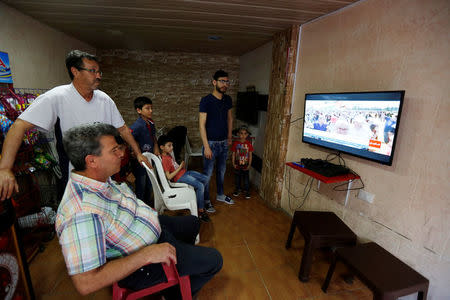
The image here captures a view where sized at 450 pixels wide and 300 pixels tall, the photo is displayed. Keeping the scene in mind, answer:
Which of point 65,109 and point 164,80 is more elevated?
point 164,80

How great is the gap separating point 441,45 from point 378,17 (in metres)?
0.55

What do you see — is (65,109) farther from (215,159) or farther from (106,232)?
(215,159)

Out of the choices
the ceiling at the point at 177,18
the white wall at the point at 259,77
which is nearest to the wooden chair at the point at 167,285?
the ceiling at the point at 177,18

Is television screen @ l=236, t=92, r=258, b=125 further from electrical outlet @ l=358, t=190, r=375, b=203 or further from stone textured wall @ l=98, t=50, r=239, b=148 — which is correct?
electrical outlet @ l=358, t=190, r=375, b=203

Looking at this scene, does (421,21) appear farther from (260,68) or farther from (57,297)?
(57,297)

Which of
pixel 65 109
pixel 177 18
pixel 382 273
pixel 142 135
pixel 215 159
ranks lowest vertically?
pixel 382 273

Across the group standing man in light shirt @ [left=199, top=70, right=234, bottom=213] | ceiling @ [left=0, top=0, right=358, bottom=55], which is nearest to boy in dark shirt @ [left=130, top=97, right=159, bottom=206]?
standing man in light shirt @ [left=199, top=70, right=234, bottom=213]

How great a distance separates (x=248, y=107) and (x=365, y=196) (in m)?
2.66

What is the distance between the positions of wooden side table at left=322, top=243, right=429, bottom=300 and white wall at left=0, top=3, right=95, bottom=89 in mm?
3561

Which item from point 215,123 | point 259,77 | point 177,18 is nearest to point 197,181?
point 215,123

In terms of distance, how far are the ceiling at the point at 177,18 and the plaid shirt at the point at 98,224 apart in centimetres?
184

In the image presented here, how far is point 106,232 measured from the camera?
1.01m

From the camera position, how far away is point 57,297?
157cm

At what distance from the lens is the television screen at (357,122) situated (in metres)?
1.52
